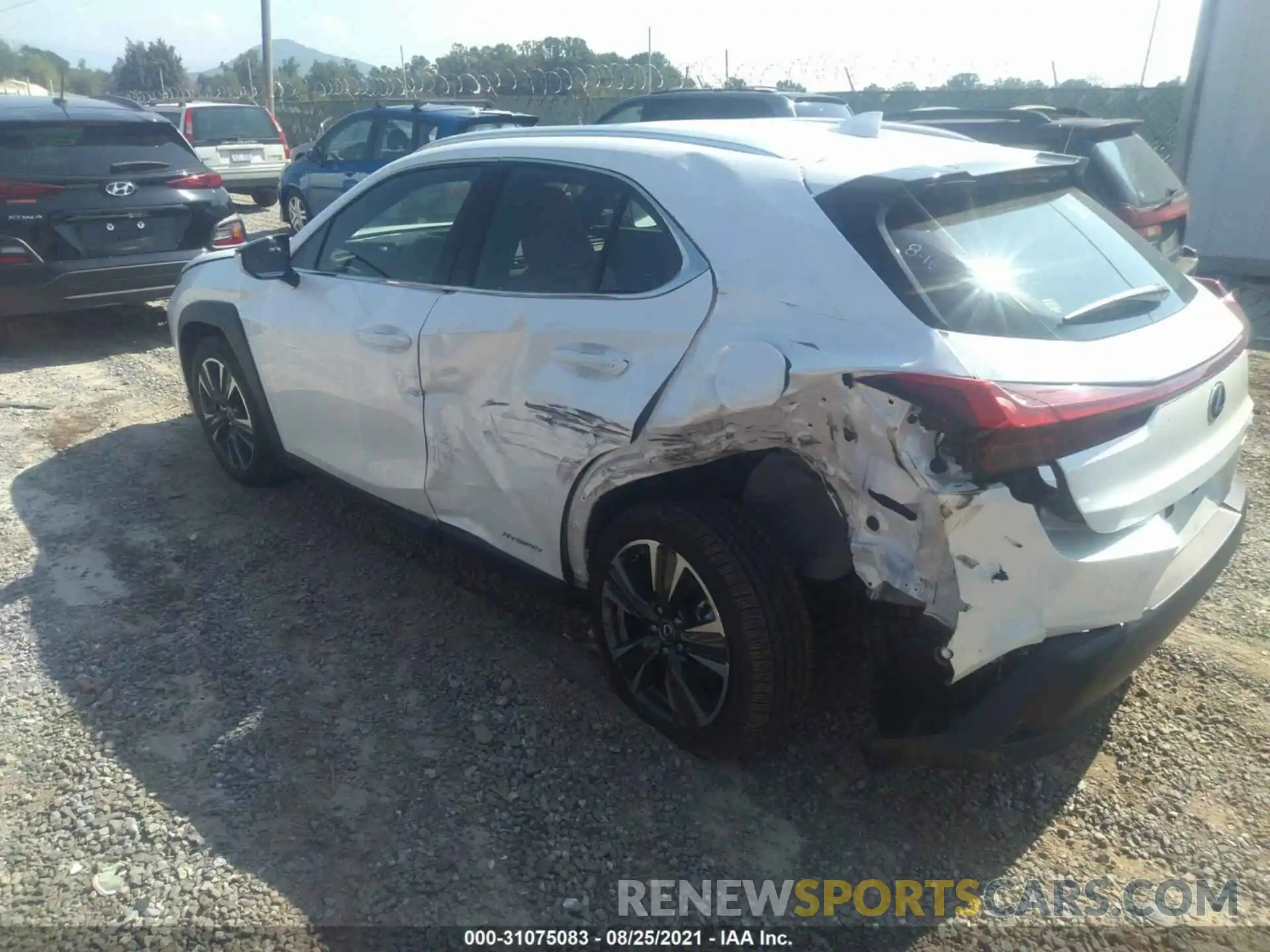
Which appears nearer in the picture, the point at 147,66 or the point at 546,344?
the point at 546,344

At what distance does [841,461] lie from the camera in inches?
96.3

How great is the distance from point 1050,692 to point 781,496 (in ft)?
2.81

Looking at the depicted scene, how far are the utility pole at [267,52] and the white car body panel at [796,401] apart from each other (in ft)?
73.2

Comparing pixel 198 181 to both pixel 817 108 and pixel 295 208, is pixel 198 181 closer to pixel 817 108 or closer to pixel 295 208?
pixel 295 208

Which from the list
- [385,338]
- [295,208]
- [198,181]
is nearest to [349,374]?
[385,338]

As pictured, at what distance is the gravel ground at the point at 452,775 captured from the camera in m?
2.56

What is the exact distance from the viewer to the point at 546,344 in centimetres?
306

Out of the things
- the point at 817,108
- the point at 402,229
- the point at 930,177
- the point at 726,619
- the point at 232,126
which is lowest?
the point at 726,619

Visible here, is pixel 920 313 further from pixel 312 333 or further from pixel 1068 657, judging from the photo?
pixel 312 333

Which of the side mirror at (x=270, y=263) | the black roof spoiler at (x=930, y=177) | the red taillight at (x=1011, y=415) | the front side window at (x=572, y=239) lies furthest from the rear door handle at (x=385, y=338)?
the red taillight at (x=1011, y=415)

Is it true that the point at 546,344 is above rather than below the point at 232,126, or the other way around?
below

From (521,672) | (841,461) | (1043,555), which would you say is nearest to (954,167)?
(841,461)

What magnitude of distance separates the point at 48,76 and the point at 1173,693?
57514 millimetres

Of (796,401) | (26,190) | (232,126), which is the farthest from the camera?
(232,126)
